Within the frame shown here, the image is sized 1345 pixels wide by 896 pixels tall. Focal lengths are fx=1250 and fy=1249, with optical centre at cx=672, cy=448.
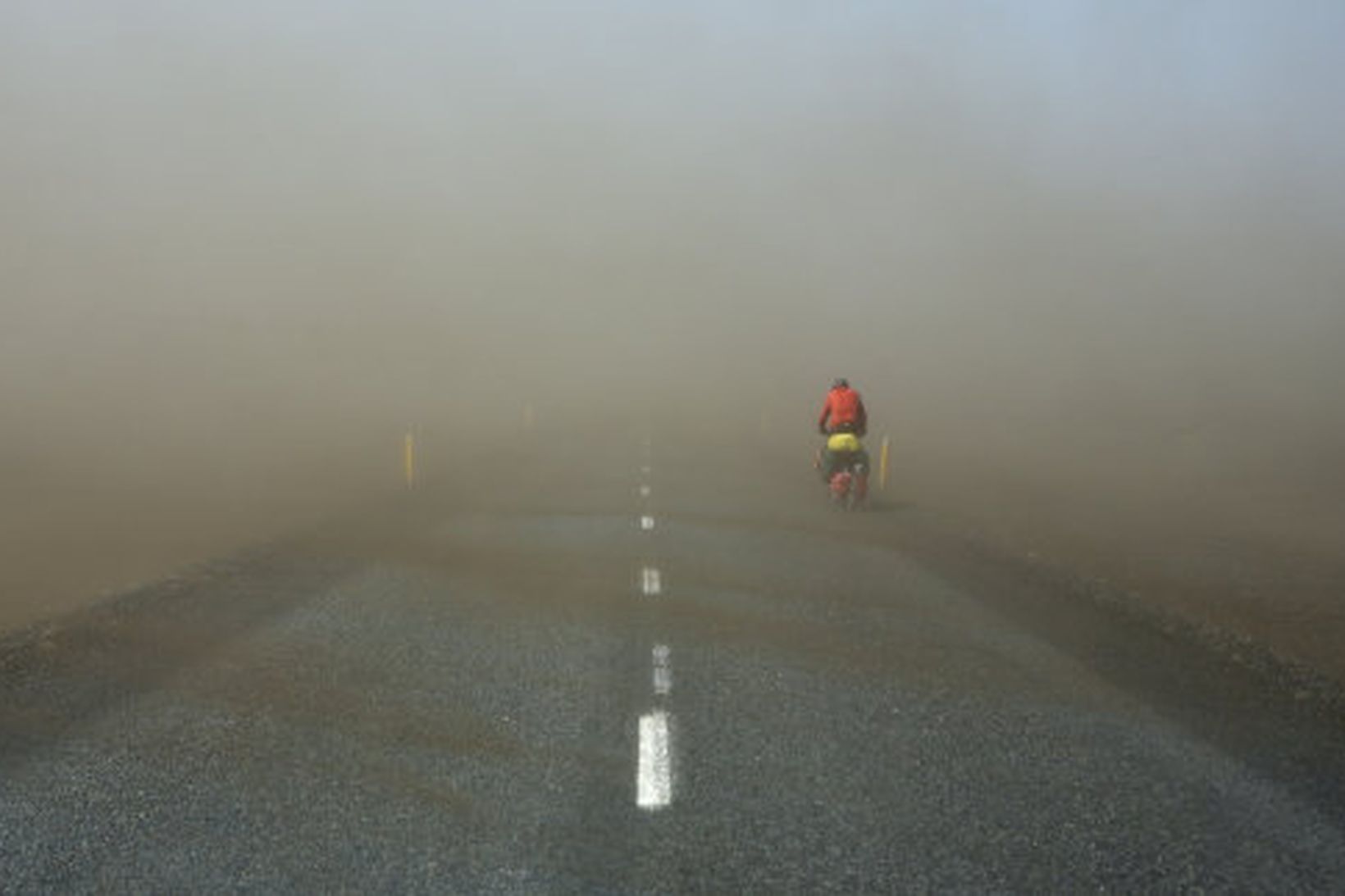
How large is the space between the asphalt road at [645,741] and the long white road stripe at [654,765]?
3 cm

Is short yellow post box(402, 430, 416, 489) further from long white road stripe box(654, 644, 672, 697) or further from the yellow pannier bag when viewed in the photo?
long white road stripe box(654, 644, 672, 697)

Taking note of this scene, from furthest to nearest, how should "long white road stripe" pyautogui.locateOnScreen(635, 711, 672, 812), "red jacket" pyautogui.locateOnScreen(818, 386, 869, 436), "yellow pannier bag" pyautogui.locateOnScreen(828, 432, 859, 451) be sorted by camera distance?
"yellow pannier bag" pyautogui.locateOnScreen(828, 432, 859, 451)
"red jacket" pyautogui.locateOnScreen(818, 386, 869, 436)
"long white road stripe" pyautogui.locateOnScreen(635, 711, 672, 812)

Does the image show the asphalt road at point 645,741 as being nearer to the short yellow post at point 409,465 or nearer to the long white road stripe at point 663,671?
the long white road stripe at point 663,671

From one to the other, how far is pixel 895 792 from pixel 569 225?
191382mm

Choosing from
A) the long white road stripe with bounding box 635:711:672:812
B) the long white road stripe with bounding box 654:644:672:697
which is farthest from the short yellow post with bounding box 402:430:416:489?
the long white road stripe with bounding box 635:711:672:812

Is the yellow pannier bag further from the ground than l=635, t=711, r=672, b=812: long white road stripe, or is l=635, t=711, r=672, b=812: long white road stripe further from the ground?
l=635, t=711, r=672, b=812: long white road stripe

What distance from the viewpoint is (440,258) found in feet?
564

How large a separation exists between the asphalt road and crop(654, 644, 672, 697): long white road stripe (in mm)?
34

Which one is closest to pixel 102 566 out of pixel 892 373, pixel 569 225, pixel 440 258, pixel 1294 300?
pixel 892 373

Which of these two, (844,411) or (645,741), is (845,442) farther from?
(645,741)

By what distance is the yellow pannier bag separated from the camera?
67.8ft

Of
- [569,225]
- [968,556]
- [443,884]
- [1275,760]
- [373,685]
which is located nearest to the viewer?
[443,884]

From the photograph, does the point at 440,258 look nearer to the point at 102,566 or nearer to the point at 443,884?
the point at 102,566

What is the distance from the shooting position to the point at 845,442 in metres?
20.7
